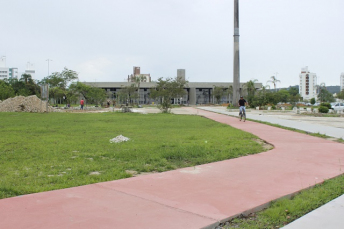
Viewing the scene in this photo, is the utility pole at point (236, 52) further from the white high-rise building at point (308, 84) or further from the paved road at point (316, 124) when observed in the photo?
the white high-rise building at point (308, 84)

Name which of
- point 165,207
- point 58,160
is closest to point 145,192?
point 165,207

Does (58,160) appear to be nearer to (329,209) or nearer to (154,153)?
(154,153)

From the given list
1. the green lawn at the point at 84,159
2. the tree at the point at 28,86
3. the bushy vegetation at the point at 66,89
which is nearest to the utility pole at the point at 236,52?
the bushy vegetation at the point at 66,89

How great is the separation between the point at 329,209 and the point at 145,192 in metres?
2.66

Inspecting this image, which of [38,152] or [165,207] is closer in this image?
[165,207]

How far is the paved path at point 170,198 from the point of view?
4.01 metres

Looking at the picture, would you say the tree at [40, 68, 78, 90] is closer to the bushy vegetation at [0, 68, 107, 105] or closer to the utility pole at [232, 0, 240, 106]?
the bushy vegetation at [0, 68, 107, 105]

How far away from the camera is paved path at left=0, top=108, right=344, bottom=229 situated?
13.2ft

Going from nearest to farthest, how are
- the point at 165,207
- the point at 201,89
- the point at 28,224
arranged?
the point at 28,224 < the point at 165,207 < the point at 201,89

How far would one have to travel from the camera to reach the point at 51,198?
4.87 metres

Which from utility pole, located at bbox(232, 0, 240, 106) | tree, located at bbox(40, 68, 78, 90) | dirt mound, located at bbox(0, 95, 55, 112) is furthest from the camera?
tree, located at bbox(40, 68, 78, 90)

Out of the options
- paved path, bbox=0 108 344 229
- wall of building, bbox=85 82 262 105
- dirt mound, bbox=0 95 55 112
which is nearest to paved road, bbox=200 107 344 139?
paved path, bbox=0 108 344 229

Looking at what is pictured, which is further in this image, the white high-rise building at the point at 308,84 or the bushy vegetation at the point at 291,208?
the white high-rise building at the point at 308,84

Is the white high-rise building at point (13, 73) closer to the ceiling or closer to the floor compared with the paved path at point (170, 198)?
closer to the ceiling
